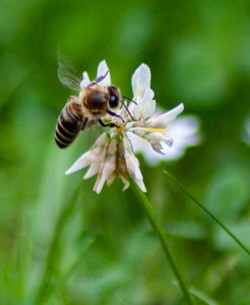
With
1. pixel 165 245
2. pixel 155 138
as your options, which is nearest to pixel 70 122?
pixel 155 138

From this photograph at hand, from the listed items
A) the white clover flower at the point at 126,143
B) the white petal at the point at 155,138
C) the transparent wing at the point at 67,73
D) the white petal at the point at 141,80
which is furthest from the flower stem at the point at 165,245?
the transparent wing at the point at 67,73

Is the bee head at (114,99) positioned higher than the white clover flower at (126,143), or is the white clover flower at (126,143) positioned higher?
the bee head at (114,99)

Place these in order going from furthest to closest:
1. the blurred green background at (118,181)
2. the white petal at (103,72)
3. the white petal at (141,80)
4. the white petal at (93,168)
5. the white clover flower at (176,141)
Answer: the white clover flower at (176,141) < the blurred green background at (118,181) < the white petal at (103,72) < the white petal at (141,80) < the white petal at (93,168)

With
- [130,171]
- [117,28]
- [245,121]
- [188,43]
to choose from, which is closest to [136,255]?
[130,171]

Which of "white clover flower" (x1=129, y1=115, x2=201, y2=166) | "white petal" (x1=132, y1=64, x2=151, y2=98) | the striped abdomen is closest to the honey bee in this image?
the striped abdomen

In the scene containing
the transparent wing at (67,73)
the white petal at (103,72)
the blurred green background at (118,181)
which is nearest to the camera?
the white petal at (103,72)

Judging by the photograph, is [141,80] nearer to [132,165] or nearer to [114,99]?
[114,99]

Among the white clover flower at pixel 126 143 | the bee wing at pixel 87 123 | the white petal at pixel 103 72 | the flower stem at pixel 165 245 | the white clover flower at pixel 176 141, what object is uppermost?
the white clover flower at pixel 176 141

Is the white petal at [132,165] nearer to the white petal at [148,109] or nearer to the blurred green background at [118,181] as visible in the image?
the white petal at [148,109]
